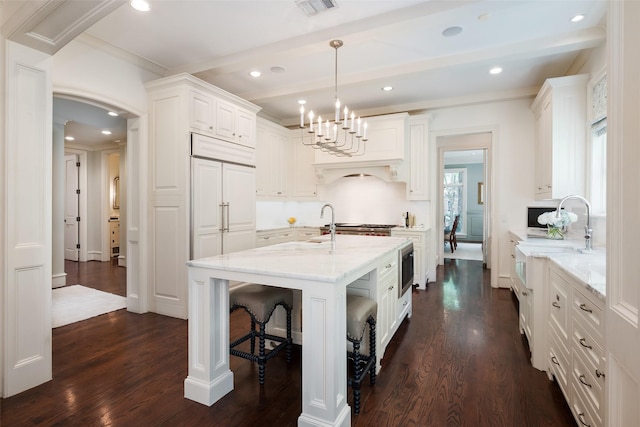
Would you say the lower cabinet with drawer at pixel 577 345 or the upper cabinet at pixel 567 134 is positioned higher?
the upper cabinet at pixel 567 134

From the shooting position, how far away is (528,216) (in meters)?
4.70

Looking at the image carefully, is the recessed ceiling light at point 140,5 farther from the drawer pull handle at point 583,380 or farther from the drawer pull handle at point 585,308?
the drawer pull handle at point 583,380

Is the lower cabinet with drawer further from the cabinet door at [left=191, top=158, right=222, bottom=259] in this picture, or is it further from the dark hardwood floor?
the cabinet door at [left=191, top=158, right=222, bottom=259]

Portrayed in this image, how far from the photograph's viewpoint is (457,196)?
11.0m

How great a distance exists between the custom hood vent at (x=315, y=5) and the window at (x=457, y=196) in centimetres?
930

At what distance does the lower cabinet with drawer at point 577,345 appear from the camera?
4.99ft

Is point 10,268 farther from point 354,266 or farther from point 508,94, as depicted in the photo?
point 508,94

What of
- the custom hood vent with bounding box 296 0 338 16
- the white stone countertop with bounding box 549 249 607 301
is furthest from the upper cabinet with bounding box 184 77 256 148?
the white stone countertop with bounding box 549 249 607 301

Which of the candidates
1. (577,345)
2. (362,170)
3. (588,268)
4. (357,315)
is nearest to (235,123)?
(362,170)

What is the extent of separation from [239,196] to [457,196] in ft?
29.2

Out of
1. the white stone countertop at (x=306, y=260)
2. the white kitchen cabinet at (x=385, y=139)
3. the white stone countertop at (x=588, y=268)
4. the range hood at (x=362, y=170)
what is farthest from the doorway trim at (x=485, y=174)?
the white stone countertop at (x=306, y=260)

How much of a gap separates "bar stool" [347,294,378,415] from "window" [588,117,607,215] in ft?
9.51

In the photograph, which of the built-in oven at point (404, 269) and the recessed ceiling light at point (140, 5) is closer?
the recessed ceiling light at point (140, 5)

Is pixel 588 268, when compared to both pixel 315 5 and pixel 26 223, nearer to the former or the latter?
pixel 315 5
